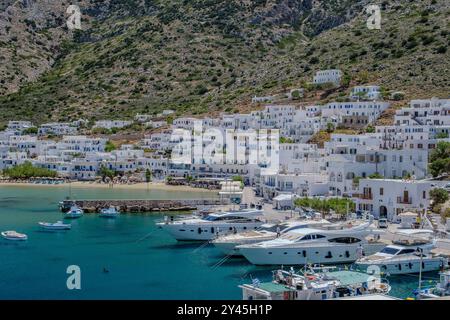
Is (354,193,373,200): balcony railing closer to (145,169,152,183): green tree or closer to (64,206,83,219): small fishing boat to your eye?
(64,206,83,219): small fishing boat

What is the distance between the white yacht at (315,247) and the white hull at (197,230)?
665 centimetres

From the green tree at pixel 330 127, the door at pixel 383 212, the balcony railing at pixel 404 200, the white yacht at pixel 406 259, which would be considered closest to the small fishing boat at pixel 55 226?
the door at pixel 383 212

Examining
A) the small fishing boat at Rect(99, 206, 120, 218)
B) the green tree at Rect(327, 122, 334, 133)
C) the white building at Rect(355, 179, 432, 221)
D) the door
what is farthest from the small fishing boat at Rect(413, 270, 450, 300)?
the green tree at Rect(327, 122, 334, 133)

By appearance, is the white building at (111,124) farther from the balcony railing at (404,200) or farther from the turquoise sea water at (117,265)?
the balcony railing at (404,200)

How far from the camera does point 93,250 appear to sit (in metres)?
38.8

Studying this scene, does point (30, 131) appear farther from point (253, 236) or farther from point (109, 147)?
point (253, 236)

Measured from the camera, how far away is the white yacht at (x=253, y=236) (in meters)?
35.8

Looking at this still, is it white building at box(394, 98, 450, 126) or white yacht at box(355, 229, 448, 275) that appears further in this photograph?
white building at box(394, 98, 450, 126)

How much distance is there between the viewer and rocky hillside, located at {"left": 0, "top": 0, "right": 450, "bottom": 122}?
99625 millimetres

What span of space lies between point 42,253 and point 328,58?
250 ft

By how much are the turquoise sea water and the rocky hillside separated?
4860 centimetres

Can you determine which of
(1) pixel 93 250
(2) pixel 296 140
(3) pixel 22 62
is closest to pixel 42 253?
(1) pixel 93 250

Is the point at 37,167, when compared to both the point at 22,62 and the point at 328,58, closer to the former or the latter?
the point at 328,58

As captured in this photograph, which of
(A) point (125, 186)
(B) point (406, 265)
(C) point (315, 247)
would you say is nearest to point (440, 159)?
(C) point (315, 247)
